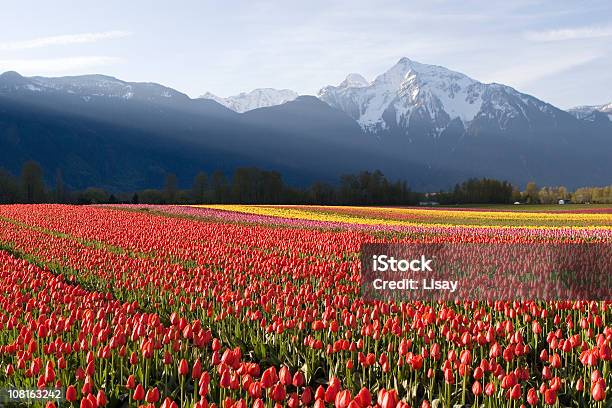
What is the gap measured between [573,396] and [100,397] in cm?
443

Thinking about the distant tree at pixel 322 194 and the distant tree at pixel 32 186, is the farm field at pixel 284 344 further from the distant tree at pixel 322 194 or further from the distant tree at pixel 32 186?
the distant tree at pixel 322 194

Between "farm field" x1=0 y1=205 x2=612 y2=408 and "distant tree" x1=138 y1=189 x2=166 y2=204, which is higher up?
"distant tree" x1=138 y1=189 x2=166 y2=204

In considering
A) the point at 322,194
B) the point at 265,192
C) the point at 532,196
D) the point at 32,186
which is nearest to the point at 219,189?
the point at 265,192

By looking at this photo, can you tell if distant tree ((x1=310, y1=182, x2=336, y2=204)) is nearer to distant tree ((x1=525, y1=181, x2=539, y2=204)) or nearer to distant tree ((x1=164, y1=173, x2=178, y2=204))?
distant tree ((x1=164, y1=173, x2=178, y2=204))

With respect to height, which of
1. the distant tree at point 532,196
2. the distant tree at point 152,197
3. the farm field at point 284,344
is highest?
the distant tree at point 532,196

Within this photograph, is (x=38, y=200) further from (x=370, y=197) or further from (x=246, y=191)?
(x=370, y=197)

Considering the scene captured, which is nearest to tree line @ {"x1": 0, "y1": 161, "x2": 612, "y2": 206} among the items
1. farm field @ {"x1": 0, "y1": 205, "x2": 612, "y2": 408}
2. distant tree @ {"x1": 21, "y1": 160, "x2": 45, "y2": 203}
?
distant tree @ {"x1": 21, "y1": 160, "x2": 45, "y2": 203}

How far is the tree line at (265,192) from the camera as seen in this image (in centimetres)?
10188

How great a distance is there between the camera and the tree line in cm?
10188

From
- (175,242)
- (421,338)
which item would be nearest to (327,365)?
(421,338)

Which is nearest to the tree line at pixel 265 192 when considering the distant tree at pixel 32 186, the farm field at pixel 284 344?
the distant tree at pixel 32 186

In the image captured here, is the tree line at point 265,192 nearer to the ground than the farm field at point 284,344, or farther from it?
farther from it

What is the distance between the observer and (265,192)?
367 ft

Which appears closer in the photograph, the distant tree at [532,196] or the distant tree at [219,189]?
the distant tree at [219,189]
